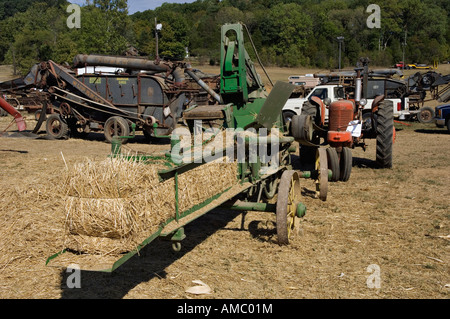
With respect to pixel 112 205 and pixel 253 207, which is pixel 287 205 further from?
pixel 112 205

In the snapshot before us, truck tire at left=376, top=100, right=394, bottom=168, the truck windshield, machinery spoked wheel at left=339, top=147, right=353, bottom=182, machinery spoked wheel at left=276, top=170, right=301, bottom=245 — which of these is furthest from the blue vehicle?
machinery spoked wheel at left=276, top=170, right=301, bottom=245

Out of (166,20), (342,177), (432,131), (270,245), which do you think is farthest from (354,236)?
(166,20)

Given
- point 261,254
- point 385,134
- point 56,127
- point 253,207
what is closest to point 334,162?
point 385,134

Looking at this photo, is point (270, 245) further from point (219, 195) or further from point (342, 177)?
point (342, 177)

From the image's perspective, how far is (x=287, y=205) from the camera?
5.19 m

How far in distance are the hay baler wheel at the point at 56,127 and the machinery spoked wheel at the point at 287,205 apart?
11367 mm

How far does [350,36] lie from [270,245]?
237 feet

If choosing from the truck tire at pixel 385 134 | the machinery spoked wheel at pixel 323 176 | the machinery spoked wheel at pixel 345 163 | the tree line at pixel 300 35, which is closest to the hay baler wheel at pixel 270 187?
the machinery spoked wheel at pixel 323 176

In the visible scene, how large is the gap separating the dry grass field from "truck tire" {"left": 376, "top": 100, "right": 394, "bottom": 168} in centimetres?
228

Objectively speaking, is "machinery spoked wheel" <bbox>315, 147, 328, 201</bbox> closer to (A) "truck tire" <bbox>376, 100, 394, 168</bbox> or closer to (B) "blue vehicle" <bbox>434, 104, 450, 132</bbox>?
(A) "truck tire" <bbox>376, 100, 394, 168</bbox>

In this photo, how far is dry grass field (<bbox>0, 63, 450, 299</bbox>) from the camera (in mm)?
4168

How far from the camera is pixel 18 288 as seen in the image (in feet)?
13.8

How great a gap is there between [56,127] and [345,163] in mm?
10777

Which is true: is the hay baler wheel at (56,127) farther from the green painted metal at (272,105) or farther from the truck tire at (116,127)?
the green painted metal at (272,105)
